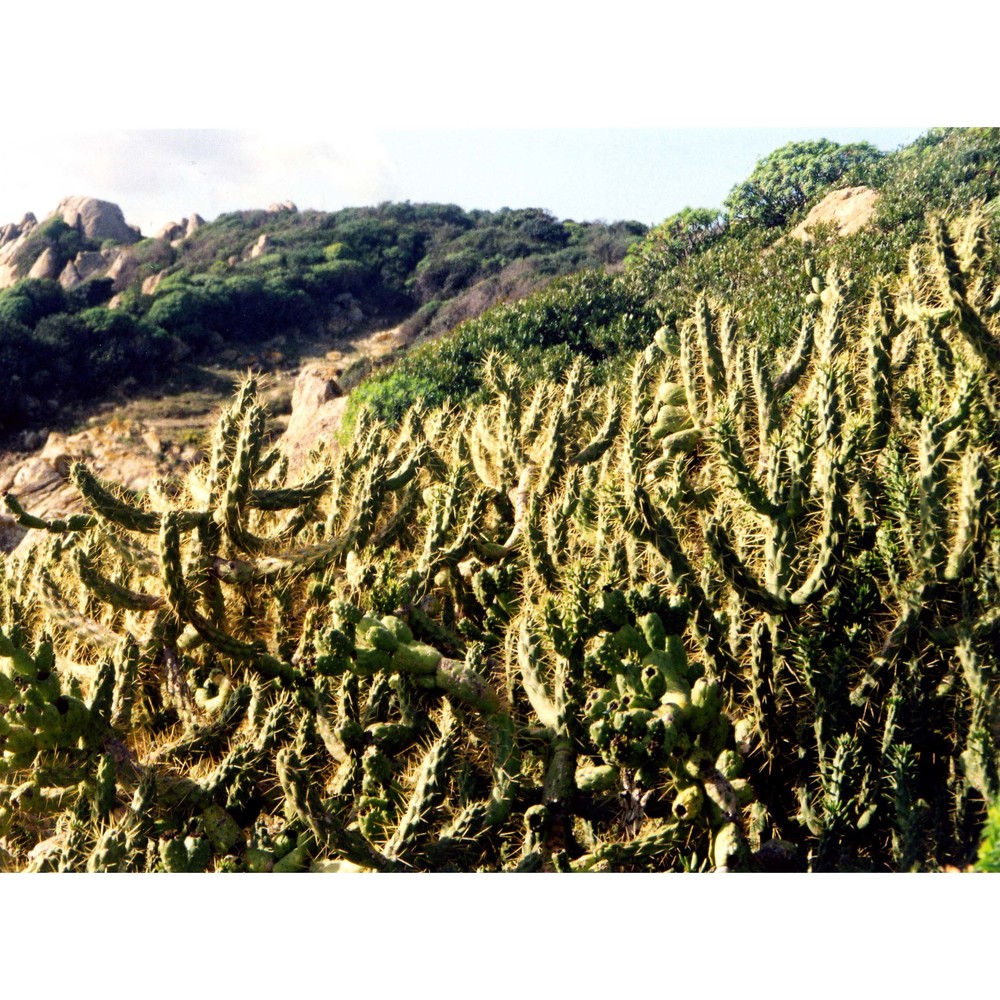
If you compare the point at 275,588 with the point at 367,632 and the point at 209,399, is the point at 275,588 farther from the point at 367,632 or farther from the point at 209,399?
the point at 209,399

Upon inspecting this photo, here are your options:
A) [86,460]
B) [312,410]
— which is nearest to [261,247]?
[312,410]

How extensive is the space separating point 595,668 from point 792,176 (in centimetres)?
296

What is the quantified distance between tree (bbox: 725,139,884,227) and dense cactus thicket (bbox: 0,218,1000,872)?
0.91 m

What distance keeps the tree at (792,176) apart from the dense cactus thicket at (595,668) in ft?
2.98

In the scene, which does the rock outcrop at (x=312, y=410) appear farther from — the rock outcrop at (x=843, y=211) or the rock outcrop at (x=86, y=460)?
the rock outcrop at (x=843, y=211)

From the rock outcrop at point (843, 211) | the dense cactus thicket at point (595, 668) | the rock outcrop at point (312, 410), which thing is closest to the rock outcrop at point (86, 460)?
the rock outcrop at point (312, 410)

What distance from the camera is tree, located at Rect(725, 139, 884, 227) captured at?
406cm

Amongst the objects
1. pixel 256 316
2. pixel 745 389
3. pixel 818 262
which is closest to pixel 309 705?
pixel 745 389

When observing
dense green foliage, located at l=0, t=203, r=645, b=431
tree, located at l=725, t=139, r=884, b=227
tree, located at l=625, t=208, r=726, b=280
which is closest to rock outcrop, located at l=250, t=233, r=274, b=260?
dense green foliage, located at l=0, t=203, r=645, b=431

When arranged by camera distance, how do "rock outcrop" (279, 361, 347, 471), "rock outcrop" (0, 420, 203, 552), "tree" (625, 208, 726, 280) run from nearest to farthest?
"tree" (625, 208, 726, 280) → "rock outcrop" (0, 420, 203, 552) → "rock outcrop" (279, 361, 347, 471)

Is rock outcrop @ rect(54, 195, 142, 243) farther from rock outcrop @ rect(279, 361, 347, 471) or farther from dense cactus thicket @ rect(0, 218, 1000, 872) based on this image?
dense cactus thicket @ rect(0, 218, 1000, 872)

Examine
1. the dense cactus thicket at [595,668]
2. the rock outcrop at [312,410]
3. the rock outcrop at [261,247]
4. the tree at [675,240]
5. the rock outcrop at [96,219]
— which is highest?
the rock outcrop at [96,219]

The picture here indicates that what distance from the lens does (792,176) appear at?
4301 millimetres

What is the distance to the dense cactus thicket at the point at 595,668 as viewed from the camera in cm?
236
